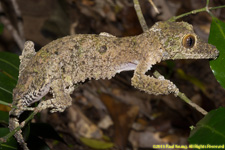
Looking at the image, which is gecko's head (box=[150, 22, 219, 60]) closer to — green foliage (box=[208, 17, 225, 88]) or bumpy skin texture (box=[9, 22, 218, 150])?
bumpy skin texture (box=[9, 22, 218, 150])

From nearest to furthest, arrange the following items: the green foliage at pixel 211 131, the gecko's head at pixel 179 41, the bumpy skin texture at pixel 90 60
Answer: the green foliage at pixel 211 131 → the bumpy skin texture at pixel 90 60 → the gecko's head at pixel 179 41

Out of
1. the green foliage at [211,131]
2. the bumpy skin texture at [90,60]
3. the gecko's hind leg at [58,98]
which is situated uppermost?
the bumpy skin texture at [90,60]

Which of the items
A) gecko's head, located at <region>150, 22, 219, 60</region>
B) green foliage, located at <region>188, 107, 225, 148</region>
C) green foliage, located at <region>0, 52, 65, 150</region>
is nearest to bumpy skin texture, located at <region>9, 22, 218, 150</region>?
gecko's head, located at <region>150, 22, 219, 60</region>

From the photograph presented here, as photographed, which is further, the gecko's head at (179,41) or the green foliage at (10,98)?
the gecko's head at (179,41)

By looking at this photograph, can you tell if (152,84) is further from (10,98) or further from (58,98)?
(10,98)

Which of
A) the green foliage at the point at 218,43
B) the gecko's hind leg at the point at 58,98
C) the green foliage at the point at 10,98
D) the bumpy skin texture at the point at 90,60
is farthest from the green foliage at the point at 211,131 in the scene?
the green foliage at the point at 10,98

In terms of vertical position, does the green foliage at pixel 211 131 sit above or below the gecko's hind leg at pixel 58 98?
below

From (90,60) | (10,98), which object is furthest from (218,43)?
(10,98)

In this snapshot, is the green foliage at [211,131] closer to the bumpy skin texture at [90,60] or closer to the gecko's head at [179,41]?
the bumpy skin texture at [90,60]
